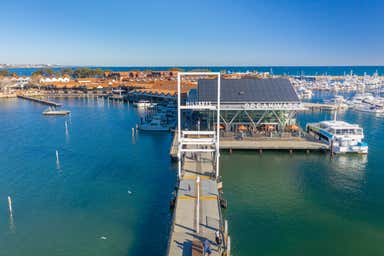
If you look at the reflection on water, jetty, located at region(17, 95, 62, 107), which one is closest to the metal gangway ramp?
the reflection on water

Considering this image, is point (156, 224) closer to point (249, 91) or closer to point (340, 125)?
point (249, 91)

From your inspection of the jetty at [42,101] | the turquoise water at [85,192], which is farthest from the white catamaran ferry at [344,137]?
the jetty at [42,101]

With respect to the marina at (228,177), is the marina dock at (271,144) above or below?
above

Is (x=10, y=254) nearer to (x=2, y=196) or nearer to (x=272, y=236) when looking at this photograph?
(x=2, y=196)

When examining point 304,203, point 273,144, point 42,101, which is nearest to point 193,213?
point 304,203

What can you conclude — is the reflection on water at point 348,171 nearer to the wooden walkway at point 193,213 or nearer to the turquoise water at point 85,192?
the wooden walkway at point 193,213
